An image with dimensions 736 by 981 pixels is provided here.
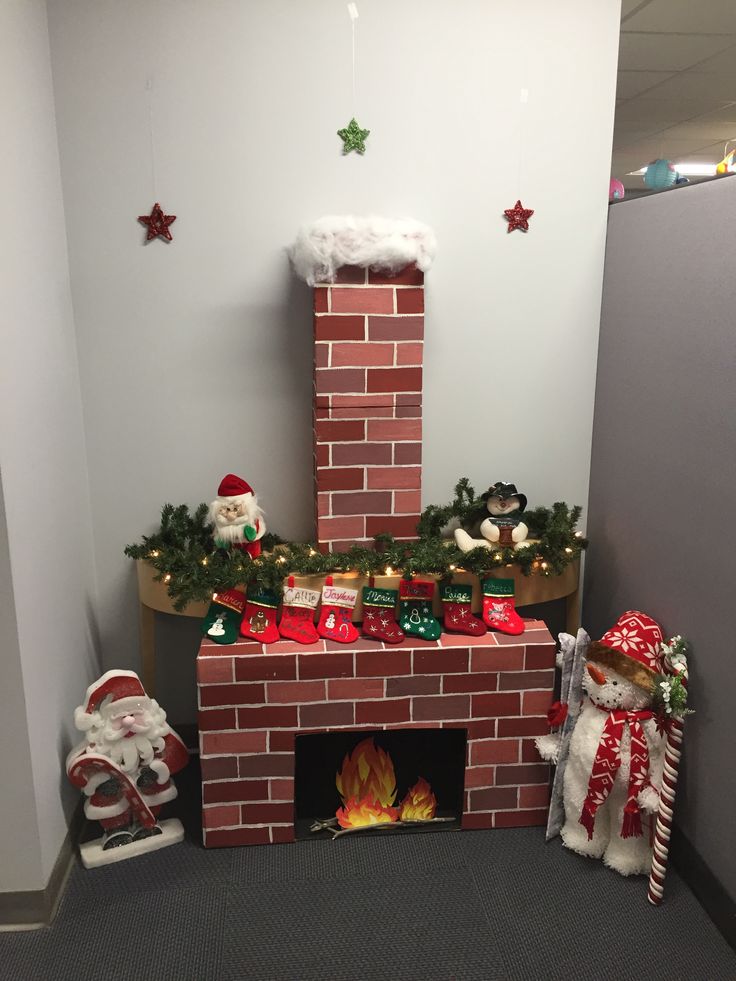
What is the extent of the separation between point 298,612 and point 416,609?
1.25ft

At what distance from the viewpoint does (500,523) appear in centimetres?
263

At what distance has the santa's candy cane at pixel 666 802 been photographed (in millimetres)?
2230

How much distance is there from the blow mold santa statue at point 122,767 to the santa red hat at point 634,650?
139 cm

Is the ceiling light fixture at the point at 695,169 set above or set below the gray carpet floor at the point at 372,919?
above

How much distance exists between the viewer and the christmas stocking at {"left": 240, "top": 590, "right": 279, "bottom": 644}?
2486 millimetres

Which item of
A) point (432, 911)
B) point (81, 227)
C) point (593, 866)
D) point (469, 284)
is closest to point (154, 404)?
point (81, 227)

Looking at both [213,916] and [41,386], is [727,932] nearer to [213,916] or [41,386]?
[213,916]

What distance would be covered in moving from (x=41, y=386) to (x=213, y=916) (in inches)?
63.3

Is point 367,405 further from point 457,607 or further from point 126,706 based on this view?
point 126,706

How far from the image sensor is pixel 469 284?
8.95 feet

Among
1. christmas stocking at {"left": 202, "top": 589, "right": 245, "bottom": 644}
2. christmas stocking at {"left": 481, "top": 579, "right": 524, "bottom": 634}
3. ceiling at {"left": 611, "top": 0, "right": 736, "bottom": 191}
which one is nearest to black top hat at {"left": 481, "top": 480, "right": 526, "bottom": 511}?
christmas stocking at {"left": 481, "top": 579, "right": 524, "bottom": 634}

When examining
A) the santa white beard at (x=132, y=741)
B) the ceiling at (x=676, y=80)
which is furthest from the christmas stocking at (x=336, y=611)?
the ceiling at (x=676, y=80)

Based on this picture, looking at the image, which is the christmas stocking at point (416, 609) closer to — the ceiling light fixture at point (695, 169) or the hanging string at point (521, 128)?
the hanging string at point (521, 128)

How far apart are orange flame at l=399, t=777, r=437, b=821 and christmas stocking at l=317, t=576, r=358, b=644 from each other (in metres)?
0.59
